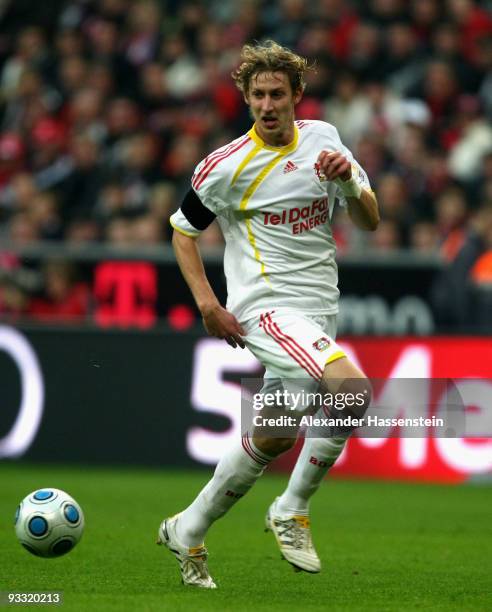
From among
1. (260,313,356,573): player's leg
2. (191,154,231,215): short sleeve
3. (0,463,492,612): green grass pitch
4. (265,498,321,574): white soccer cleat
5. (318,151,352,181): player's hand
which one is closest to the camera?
(0,463,492,612): green grass pitch

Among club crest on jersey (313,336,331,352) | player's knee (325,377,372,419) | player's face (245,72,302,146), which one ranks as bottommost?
player's knee (325,377,372,419)

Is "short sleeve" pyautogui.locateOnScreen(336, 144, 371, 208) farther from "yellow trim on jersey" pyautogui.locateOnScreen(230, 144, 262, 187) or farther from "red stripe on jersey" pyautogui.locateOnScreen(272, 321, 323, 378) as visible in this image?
"red stripe on jersey" pyautogui.locateOnScreen(272, 321, 323, 378)

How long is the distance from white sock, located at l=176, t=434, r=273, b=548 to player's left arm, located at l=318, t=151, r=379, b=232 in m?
1.09

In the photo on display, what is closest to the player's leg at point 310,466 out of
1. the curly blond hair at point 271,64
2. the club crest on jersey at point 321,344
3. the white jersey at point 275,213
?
the club crest on jersey at point 321,344

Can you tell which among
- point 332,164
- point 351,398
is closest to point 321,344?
point 351,398

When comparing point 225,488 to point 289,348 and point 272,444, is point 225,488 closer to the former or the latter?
point 272,444

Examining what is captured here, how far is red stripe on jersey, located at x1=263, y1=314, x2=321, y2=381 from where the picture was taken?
230 inches

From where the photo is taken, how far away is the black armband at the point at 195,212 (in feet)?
20.3

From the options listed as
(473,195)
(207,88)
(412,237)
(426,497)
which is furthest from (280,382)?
(207,88)

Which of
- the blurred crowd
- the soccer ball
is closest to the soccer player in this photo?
the soccer ball

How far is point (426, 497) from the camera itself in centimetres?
1024

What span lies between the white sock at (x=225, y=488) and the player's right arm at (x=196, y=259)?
48 cm

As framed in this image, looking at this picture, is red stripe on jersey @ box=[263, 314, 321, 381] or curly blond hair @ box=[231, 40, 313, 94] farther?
curly blond hair @ box=[231, 40, 313, 94]

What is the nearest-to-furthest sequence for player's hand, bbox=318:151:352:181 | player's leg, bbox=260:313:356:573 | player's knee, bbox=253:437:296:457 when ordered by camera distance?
1. player's hand, bbox=318:151:352:181
2. player's leg, bbox=260:313:356:573
3. player's knee, bbox=253:437:296:457
